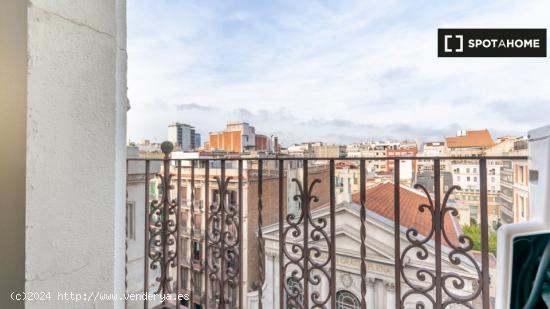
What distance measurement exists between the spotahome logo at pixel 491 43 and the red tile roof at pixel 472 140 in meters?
0.47

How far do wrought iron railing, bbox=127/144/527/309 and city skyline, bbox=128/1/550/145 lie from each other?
0.49 meters

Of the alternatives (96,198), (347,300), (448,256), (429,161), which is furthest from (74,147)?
(347,300)

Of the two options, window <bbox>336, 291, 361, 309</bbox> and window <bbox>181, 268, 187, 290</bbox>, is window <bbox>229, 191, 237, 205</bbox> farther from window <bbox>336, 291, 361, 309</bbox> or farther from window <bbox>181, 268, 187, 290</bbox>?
window <bbox>336, 291, 361, 309</bbox>

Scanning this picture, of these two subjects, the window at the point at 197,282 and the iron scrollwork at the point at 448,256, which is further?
the window at the point at 197,282

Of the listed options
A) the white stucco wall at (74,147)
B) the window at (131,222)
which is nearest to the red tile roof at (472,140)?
the white stucco wall at (74,147)

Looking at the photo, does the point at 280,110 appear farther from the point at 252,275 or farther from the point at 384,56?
the point at 252,275

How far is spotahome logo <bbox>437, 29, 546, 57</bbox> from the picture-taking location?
132 cm

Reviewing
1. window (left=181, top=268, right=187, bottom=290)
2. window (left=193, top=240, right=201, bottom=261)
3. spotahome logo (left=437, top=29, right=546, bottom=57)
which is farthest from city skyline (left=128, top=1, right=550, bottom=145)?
window (left=181, top=268, right=187, bottom=290)

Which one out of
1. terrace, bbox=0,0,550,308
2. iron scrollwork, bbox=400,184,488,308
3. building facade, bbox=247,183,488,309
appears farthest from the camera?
building facade, bbox=247,183,488,309

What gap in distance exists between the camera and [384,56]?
2.09 meters

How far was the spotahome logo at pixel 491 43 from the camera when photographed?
1318 mm

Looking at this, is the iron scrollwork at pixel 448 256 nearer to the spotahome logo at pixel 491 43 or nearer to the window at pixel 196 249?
the spotahome logo at pixel 491 43

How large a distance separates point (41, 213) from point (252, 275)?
3.72ft

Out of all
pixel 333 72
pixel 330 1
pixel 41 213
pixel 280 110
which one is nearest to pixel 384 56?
pixel 333 72
